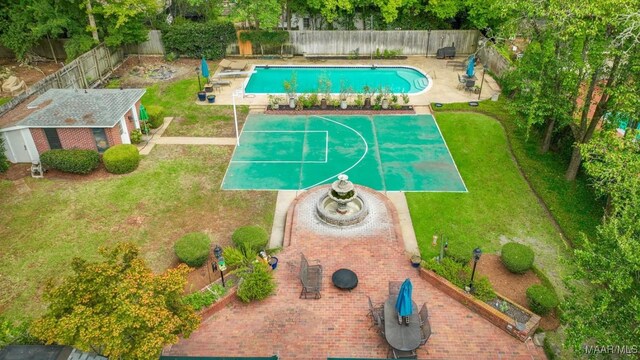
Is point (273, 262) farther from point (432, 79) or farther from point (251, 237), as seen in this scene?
point (432, 79)

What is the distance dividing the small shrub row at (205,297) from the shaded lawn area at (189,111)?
41.6 feet

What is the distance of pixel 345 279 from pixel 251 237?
3.79 meters

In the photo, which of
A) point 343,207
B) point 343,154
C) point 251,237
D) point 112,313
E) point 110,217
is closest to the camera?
point 112,313

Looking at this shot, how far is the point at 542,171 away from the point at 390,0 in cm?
2013

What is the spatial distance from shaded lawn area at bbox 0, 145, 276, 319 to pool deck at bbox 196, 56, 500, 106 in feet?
28.9

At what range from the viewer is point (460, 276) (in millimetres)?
15305

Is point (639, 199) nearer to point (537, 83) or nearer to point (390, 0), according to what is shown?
point (537, 83)

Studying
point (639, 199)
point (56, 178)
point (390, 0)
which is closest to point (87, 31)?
point (56, 178)

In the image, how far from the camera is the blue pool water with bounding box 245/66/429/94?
32.8 meters

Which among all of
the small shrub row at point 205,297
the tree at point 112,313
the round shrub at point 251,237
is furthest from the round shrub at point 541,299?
the tree at point 112,313

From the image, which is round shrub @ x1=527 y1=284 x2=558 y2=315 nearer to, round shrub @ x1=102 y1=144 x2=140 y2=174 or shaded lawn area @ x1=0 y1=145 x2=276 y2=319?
shaded lawn area @ x1=0 y1=145 x2=276 y2=319

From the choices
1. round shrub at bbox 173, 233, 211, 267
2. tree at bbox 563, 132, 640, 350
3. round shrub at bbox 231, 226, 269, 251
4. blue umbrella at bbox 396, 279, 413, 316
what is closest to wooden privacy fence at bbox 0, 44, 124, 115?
round shrub at bbox 173, 233, 211, 267

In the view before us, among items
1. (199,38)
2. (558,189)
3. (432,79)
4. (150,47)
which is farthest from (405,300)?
(150,47)

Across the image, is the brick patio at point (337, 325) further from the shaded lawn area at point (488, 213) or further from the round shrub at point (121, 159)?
the round shrub at point (121, 159)
